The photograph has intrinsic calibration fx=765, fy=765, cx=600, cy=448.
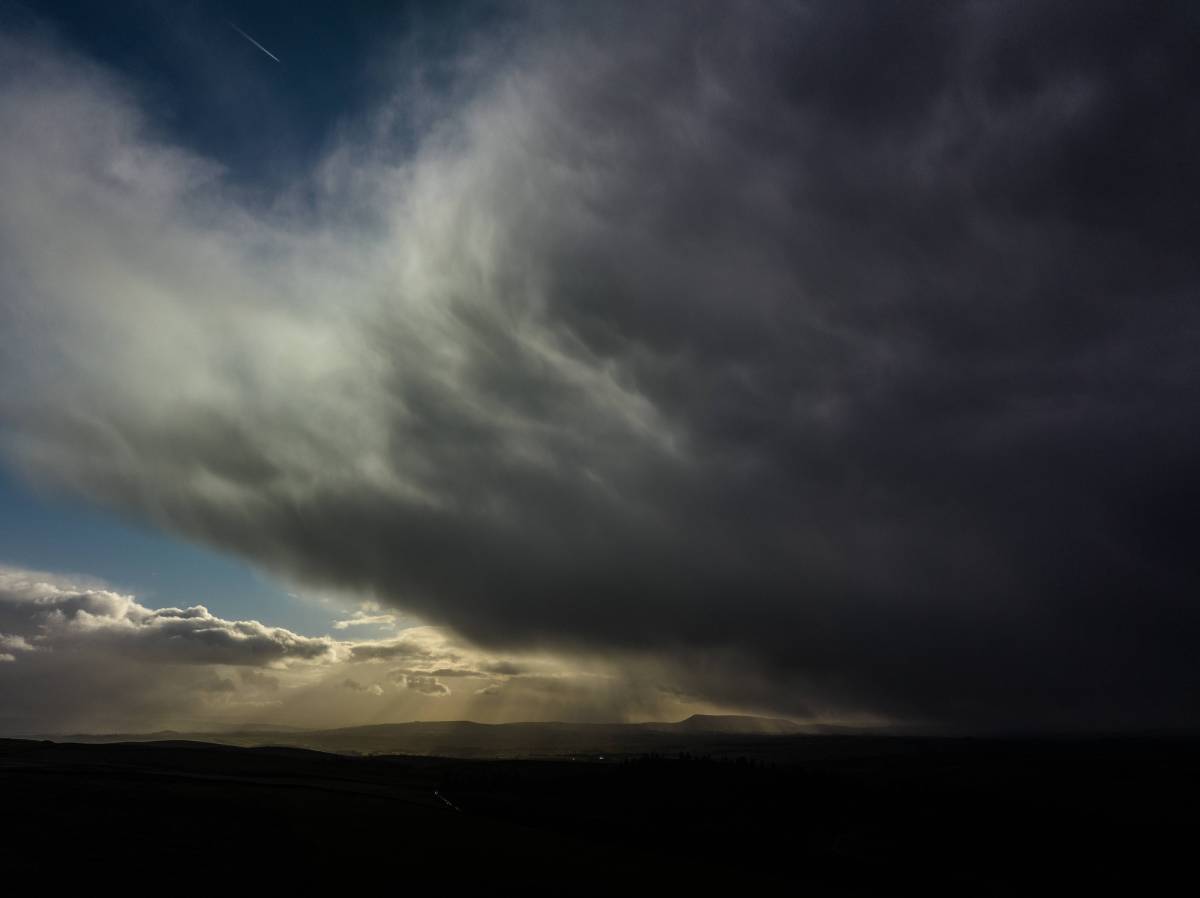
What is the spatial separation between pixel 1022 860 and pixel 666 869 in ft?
103

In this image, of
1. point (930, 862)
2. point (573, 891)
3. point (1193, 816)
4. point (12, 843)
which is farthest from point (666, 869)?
point (1193, 816)

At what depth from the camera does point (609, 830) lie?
219 ft

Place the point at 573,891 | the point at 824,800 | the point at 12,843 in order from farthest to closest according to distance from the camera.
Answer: the point at 824,800 → the point at 12,843 → the point at 573,891

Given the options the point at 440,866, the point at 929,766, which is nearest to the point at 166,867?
the point at 440,866

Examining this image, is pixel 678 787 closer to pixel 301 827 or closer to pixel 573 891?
pixel 301 827

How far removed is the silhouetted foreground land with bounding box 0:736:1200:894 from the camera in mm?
46312

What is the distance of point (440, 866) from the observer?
46.7m

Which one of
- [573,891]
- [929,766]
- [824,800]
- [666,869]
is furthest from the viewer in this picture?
[929,766]

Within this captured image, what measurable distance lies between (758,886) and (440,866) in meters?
19.5

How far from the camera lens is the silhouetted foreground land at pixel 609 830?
46.3m

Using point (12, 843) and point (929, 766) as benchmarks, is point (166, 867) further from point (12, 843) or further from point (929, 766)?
point (929, 766)

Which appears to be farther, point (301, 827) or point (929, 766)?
point (929, 766)

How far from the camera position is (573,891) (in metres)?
41.2

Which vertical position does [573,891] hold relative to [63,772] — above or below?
below
